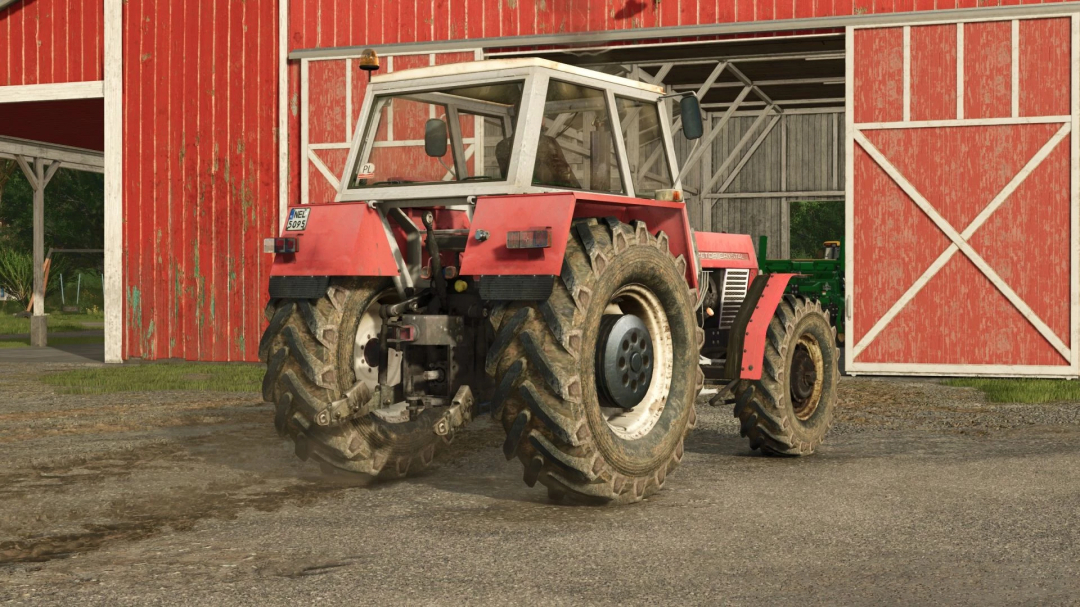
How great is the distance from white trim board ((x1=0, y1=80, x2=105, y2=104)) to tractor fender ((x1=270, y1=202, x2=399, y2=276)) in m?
11.5

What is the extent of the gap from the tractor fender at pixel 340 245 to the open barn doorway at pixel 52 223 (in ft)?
39.4

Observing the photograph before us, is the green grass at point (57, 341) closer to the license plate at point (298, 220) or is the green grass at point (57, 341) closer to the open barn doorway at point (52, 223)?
the open barn doorway at point (52, 223)

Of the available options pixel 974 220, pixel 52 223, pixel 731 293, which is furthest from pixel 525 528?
pixel 52 223

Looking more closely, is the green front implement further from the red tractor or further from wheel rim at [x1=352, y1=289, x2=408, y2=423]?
wheel rim at [x1=352, y1=289, x2=408, y2=423]

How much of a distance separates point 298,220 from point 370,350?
2.75 ft

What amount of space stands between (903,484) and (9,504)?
487cm

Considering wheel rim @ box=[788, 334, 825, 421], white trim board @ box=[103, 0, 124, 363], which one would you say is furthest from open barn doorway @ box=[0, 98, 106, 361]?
wheel rim @ box=[788, 334, 825, 421]

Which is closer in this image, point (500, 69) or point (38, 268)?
point (500, 69)

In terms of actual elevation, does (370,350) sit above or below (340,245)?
below

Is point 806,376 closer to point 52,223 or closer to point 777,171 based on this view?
Result: point 777,171

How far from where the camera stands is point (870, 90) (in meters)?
14.2

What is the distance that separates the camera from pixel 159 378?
13781 mm

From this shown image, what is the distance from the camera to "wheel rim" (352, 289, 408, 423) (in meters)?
6.46

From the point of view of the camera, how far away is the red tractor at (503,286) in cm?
570
